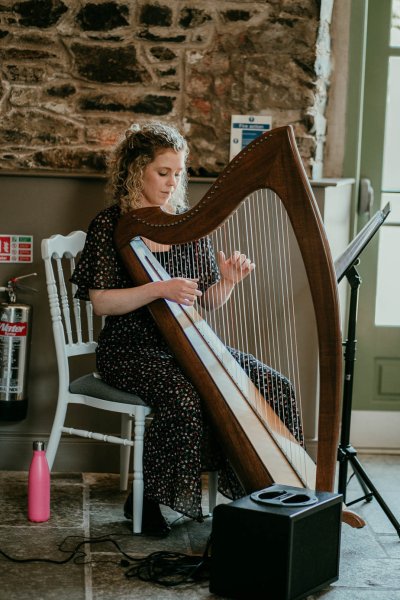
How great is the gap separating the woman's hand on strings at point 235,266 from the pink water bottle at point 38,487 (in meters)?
0.82

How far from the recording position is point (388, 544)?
9.70 feet

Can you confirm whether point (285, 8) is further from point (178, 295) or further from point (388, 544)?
point (388, 544)

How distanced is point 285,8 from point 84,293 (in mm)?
1369

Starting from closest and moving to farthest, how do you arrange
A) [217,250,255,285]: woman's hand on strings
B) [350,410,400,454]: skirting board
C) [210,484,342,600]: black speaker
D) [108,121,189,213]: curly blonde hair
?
[210,484,342,600]: black speaker → [217,250,255,285]: woman's hand on strings → [108,121,189,213]: curly blonde hair → [350,410,400,454]: skirting board

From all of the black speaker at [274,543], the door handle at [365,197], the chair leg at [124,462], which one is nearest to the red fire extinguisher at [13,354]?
the chair leg at [124,462]

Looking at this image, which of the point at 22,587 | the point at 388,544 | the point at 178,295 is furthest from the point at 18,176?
the point at 388,544

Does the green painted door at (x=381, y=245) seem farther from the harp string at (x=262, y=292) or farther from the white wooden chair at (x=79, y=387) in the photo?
the white wooden chair at (x=79, y=387)

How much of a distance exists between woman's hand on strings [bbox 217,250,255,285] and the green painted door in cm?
127

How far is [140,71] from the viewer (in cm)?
348

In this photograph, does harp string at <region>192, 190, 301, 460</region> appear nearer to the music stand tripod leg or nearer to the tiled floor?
the music stand tripod leg

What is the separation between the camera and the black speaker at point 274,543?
2.23m

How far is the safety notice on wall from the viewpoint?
11.5 ft

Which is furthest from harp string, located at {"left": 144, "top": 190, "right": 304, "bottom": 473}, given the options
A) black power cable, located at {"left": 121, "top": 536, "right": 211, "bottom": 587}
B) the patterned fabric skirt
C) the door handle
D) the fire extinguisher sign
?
black power cable, located at {"left": 121, "top": 536, "right": 211, "bottom": 587}

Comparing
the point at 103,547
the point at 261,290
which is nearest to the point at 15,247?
the point at 261,290
